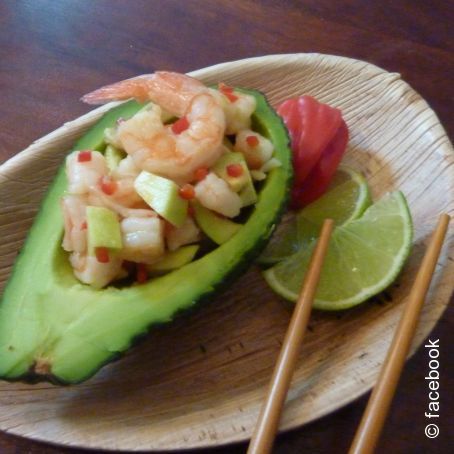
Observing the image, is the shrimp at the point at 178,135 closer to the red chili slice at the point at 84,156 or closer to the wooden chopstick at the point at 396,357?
the red chili slice at the point at 84,156

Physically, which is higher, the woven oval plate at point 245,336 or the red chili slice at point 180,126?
the red chili slice at point 180,126

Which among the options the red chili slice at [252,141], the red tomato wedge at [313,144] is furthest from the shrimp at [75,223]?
the red tomato wedge at [313,144]

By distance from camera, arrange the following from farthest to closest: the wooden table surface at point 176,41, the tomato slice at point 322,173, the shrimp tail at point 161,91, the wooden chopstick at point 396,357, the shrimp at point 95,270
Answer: the wooden table surface at point 176,41 < the tomato slice at point 322,173 < the shrimp tail at point 161,91 < the shrimp at point 95,270 < the wooden chopstick at point 396,357

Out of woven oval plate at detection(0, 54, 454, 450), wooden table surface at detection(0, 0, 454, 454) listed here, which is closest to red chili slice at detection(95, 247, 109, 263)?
woven oval plate at detection(0, 54, 454, 450)

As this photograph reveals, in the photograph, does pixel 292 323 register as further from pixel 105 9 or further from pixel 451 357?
pixel 105 9

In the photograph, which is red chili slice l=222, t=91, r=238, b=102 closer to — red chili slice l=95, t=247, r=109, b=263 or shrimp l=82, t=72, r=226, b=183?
shrimp l=82, t=72, r=226, b=183

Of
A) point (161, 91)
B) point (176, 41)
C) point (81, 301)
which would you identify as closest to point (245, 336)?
point (81, 301)

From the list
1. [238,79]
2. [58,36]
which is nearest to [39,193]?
[238,79]
